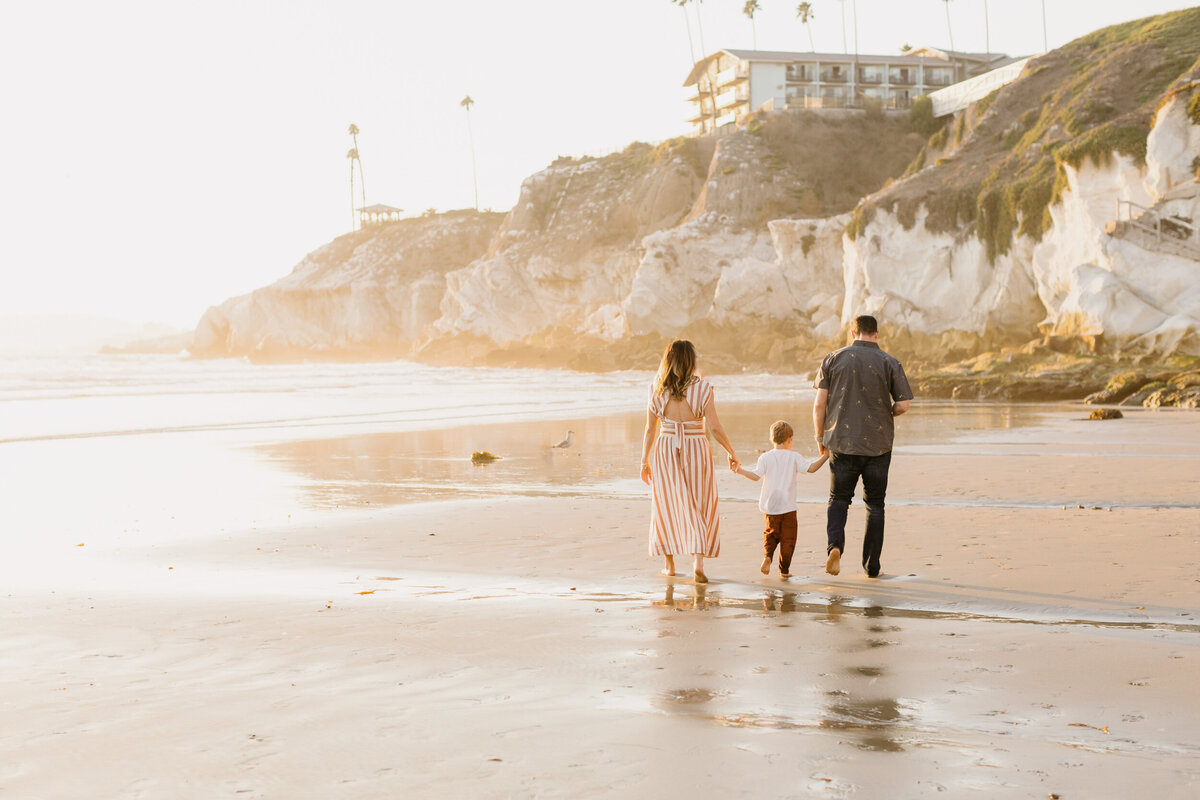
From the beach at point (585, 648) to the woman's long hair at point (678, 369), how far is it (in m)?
1.33

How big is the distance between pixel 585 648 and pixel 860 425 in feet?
9.12

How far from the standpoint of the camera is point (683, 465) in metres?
7.03

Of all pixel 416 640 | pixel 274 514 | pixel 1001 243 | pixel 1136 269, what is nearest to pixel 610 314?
pixel 1001 243

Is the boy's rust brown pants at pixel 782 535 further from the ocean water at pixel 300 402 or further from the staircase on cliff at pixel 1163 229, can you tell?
the staircase on cliff at pixel 1163 229

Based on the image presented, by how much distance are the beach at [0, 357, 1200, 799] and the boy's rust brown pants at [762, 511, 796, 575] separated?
208 mm

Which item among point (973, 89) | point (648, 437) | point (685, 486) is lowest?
point (685, 486)

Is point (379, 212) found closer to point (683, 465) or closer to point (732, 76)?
point (732, 76)

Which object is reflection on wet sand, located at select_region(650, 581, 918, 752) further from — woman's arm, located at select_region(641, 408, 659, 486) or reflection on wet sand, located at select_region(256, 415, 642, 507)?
reflection on wet sand, located at select_region(256, 415, 642, 507)

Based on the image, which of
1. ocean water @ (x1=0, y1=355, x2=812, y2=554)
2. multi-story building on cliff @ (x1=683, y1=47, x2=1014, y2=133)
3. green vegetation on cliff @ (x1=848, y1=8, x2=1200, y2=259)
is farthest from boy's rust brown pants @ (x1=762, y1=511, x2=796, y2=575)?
multi-story building on cliff @ (x1=683, y1=47, x2=1014, y2=133)

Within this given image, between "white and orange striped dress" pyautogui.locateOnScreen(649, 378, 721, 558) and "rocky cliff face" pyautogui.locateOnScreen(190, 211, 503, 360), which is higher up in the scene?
"rocky cliff face" pyautogui.locateOnScreen(190, 211, 503, 360)

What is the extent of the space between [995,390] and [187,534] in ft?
77.7

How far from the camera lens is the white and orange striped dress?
6.93 m

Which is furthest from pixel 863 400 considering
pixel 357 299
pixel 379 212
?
pixel 379 212

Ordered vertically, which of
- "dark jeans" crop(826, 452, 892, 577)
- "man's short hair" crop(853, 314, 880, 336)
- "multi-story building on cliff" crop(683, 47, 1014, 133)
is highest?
"multi-story building on cliff" crop(683, 47, 1014, 133)
